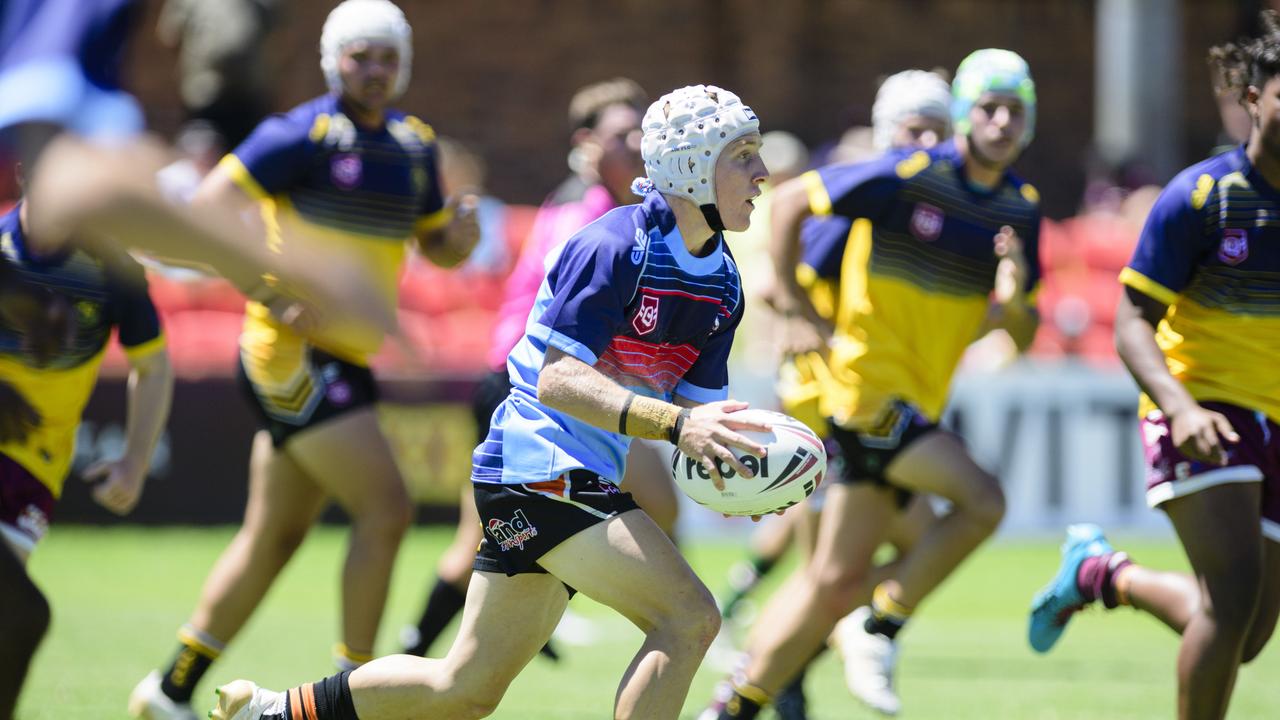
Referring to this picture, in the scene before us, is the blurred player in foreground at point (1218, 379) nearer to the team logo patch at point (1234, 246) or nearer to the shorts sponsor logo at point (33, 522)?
the team logo patch at point (1234, 246)

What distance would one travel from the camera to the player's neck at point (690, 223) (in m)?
5.02

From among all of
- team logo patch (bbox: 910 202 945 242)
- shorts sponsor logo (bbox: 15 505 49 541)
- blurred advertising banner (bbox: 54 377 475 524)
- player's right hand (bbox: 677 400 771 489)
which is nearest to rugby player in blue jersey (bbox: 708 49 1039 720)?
team logo patch (bbox: 910 202 945 242)

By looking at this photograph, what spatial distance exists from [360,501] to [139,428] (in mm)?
1140

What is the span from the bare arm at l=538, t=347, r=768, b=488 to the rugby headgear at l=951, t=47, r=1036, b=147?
3066 mm

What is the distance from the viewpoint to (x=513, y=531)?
191 inches

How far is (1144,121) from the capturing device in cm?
1883

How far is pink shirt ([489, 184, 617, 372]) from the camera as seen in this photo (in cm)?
778

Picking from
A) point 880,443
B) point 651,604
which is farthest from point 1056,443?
point 651,604

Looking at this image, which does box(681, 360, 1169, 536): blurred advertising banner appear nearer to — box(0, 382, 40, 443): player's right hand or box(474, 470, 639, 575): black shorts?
box(474, 470, 639, 575): black shorts

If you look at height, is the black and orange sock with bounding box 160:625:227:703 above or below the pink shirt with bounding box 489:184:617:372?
below

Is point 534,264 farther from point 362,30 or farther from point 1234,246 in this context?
point 1234,246

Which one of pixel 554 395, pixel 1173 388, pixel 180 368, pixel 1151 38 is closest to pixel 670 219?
pixel 554 395

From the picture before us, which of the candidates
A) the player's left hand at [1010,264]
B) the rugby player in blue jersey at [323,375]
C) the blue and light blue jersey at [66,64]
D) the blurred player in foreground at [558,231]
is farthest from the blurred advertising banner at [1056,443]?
the blue and light blue jersey at [66,64]

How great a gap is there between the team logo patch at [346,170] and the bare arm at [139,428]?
1.34m
